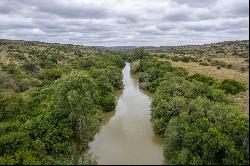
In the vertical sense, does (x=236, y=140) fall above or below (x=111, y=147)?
above

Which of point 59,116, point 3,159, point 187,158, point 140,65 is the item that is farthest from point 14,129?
point 140,65

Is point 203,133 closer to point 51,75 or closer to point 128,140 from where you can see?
point 128,140

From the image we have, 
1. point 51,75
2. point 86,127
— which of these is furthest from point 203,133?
point 51,75

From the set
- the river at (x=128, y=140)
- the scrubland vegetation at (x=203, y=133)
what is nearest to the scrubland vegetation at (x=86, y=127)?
the scrubland vegetation at (x=203, y=133)

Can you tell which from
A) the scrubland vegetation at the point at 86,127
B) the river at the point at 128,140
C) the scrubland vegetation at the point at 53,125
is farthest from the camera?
the river at the point at 128,140

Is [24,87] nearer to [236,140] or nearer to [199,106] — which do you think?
[199,106]

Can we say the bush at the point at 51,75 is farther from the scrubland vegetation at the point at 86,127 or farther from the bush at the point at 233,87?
the bush at the point at 233,87

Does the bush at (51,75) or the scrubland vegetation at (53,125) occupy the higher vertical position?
the bush at (51,75)

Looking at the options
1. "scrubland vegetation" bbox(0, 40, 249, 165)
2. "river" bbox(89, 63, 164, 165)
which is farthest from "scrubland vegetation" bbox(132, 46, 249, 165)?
"river" bbox(89, 63, 164, 165)
